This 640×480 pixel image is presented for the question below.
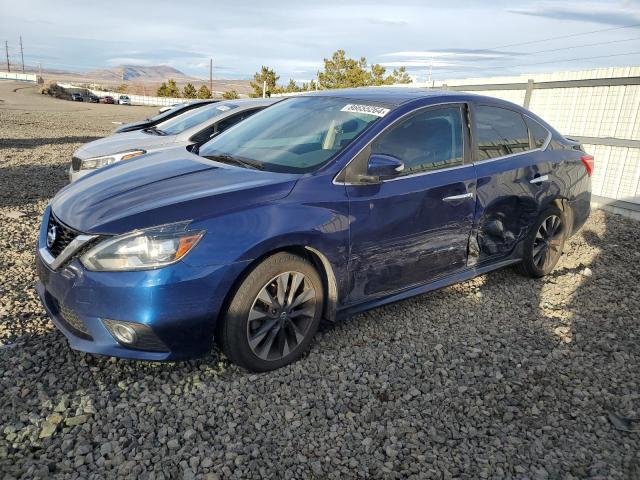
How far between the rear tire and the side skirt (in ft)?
0.91

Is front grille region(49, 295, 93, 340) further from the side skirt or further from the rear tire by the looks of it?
the rear tire

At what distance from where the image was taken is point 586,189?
512cm

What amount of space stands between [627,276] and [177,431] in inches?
185

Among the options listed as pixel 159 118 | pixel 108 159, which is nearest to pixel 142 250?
pixel 108 159

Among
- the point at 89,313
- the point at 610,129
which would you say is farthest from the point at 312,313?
the point at 610,129

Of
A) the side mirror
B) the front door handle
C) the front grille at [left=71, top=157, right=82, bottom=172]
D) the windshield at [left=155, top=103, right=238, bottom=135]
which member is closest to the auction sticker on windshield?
the side mirror

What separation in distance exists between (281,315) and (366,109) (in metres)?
1.67

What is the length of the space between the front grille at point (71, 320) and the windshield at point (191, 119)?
189 inches

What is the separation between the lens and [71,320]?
9.46 feet

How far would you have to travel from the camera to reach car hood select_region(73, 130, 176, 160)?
6523 mm

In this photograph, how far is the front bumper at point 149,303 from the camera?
8.62ft

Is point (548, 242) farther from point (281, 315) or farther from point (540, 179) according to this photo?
point (281, 315)

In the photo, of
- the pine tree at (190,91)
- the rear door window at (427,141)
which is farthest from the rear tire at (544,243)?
the pine tree at (190,91)

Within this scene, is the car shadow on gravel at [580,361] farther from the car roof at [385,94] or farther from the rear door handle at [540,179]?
the car roof at [385,94]
